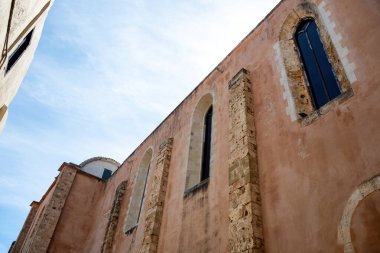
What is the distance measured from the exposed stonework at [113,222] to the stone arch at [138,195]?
0.83 m

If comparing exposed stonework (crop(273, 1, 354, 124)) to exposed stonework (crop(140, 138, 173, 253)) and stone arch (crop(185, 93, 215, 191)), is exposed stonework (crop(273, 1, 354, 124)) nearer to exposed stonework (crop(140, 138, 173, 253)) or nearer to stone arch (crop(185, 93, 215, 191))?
stone arch (crop(185, 93, 215, 191))

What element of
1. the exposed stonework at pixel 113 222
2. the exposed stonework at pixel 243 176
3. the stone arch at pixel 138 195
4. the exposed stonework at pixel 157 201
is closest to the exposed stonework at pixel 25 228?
the exposed stonework at pixel 113 222

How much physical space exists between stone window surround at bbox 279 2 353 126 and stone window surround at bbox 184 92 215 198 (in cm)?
249

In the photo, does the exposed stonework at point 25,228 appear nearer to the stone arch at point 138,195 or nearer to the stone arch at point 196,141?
the stone arch at point 138,195

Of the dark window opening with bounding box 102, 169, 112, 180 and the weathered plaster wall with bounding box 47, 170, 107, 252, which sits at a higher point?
the dark window opening with bounding box 102, 169, 112, 180

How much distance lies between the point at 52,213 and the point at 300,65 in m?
12.2

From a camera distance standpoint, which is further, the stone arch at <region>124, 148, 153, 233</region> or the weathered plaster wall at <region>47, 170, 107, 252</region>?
the weathered plaster wall at <region>47, 170, 107, 252</region>

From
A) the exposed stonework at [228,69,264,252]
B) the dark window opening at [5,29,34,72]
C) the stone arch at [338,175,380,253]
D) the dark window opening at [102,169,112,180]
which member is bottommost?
the stone arch at [338,175,380,253]

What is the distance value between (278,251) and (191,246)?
7.72 ft

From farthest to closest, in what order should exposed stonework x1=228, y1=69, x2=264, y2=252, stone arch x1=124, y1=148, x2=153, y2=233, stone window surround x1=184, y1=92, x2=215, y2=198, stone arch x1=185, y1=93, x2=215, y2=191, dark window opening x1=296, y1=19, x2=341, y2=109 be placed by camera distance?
stone arch x1=124, y1=148, x2=153, y2=233
stone arch x1=185, y1=93, x2=215, y2=191
stone window surround x1=184, y1=92, x2=215, y2=198
dark window opening x1=296, y1=19, x2=341, y2=109
exposed stonework x1=228, y1=69, x2=264, y2=252

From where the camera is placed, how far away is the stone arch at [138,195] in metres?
10.1

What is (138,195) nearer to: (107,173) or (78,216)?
(78,216)

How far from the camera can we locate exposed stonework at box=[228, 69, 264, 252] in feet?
14.6

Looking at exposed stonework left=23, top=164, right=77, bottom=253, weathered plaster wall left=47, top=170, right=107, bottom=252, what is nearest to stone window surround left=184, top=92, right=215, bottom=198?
weathered plaster wall left=47, top=170, right=107, bottom=252
